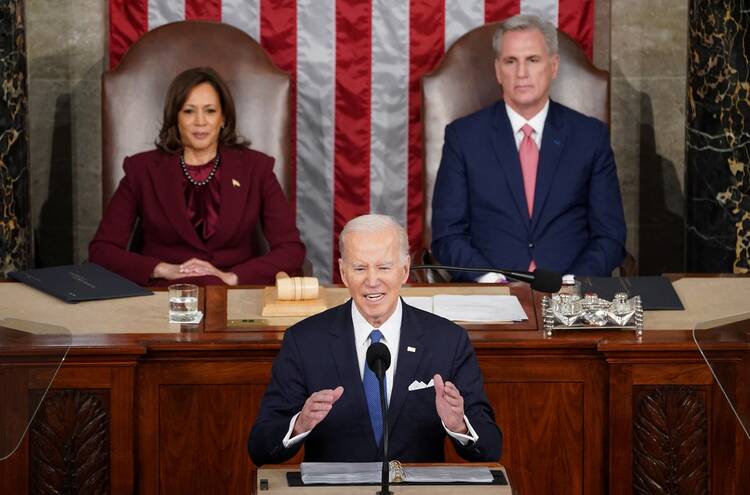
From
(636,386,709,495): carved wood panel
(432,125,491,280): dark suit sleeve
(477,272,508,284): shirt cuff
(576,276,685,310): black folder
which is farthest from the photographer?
(432,125,491,280): dark suit sleeve

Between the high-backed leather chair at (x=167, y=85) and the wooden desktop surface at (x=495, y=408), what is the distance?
1924 millimetres

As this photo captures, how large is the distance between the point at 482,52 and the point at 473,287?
1.59 metres

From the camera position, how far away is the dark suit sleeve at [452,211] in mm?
5207

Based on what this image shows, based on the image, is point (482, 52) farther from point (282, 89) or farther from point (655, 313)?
point (655, 313)

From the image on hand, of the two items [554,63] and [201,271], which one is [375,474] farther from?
[554,63]

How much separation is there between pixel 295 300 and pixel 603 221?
5.57 ft

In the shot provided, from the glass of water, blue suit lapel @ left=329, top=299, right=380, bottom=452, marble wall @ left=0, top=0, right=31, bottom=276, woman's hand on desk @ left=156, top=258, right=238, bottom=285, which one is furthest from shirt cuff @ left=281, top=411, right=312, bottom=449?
marble wall @ left=0, top=0, right=31, bottom=276

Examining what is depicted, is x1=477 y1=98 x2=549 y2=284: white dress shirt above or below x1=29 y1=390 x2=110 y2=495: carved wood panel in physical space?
above

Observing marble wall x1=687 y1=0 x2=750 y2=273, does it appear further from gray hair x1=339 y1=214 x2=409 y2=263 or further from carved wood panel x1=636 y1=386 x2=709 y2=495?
gray hair x1=339 y1=214 x2=409 y2=263

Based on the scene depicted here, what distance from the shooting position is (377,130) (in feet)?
20.4

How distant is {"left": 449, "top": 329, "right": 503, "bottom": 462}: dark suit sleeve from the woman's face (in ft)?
7.77

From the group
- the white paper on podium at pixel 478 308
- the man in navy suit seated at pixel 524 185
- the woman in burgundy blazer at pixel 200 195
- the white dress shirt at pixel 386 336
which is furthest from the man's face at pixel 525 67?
the white dress shirt at pixel 386 336

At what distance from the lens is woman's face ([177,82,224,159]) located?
5.33 meters

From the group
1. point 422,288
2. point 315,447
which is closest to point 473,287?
point 422,288
